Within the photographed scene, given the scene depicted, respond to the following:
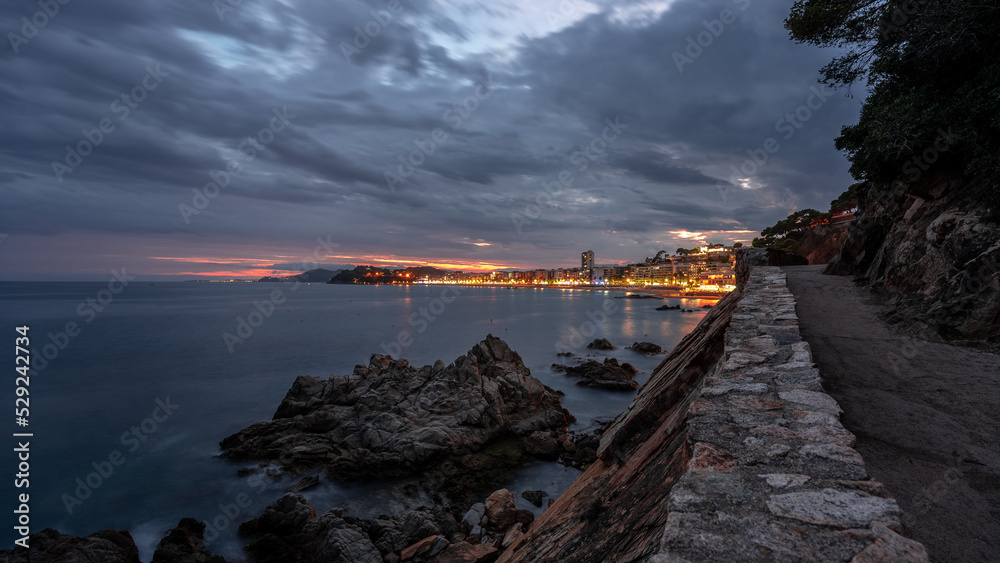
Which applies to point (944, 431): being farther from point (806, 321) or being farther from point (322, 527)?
point (322, 527)

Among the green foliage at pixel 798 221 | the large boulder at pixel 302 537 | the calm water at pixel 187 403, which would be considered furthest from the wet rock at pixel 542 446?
the green foliage at pixel 798 221

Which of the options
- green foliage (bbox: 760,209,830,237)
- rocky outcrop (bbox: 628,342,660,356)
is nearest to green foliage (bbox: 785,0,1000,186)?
rocky outcrop (bbox: 628,342,660,356)

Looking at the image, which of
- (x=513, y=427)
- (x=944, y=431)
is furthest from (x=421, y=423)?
(x=944, y=431)

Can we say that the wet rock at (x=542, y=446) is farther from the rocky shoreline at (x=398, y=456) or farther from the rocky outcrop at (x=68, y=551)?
the rocky outcrop at (x=68, y=551)

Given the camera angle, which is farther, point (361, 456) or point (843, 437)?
point (361, 456)

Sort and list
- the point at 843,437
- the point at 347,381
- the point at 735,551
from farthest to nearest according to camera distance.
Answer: the point at 347,381 < the point at 843,437 < the point at 735,551

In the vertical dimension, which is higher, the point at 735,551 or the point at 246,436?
the point at 735,551

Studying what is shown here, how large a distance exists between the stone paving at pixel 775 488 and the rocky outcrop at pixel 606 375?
2073 cm

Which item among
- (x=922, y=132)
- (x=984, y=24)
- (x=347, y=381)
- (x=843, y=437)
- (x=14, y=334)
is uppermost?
(x=984, y=24)

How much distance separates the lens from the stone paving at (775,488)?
1627 millimetres

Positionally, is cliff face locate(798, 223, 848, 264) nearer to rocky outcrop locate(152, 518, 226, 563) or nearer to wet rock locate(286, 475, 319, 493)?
wet rock locate(286, 475, 319, 493)

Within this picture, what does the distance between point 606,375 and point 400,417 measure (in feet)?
45.4

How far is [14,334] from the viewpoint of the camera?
46875 millimetres

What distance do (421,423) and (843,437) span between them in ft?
48.1
